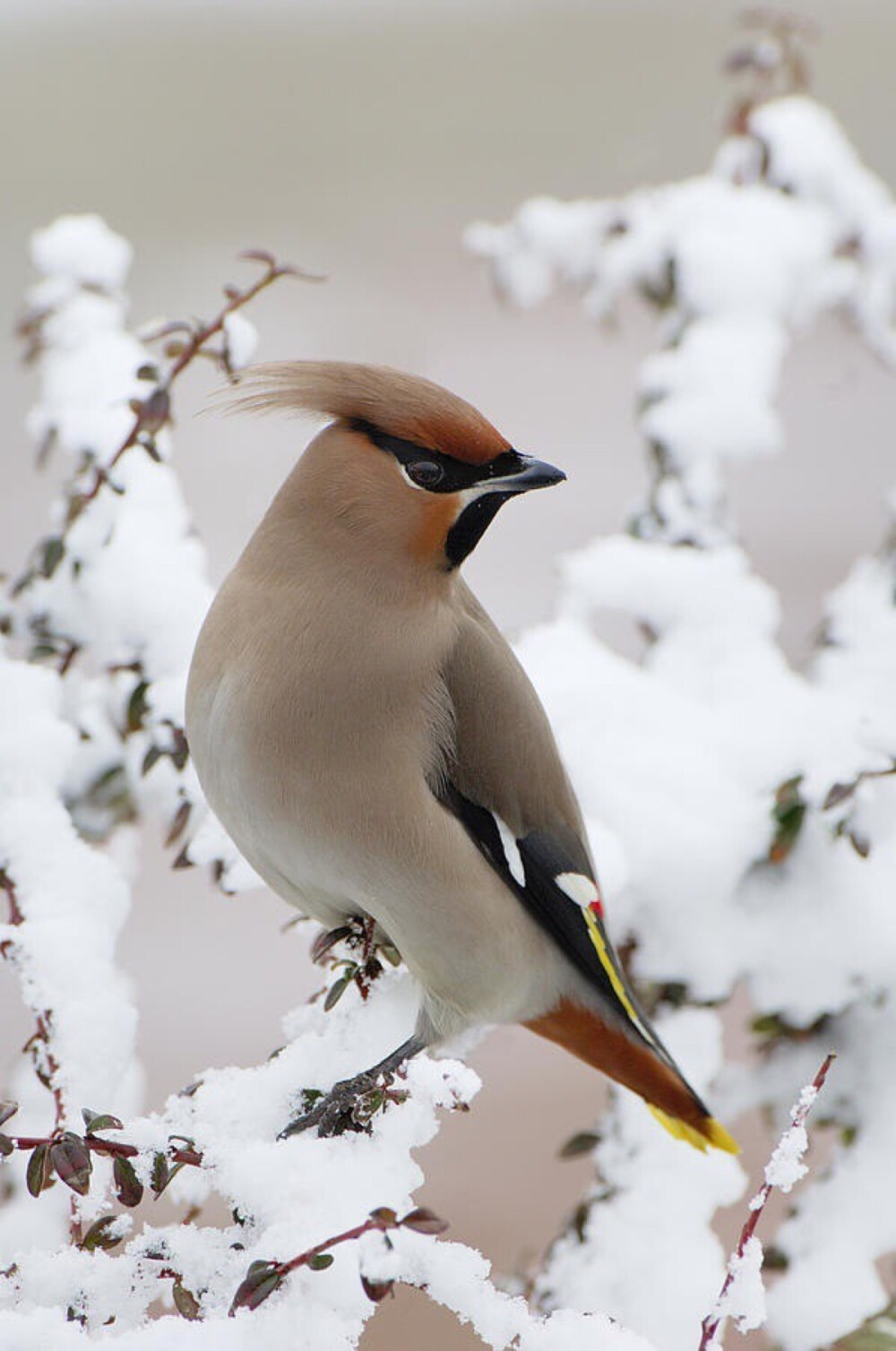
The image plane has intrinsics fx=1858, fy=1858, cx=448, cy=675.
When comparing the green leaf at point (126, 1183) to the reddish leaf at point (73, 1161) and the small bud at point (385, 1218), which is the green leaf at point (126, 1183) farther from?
the small bud at point (385, 1218)

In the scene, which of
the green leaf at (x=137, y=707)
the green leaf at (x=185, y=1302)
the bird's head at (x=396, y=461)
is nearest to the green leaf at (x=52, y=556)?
the green leaf at (x=137, y=707)

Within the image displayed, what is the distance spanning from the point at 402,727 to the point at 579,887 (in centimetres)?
26

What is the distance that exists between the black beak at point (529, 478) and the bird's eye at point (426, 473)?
6cm

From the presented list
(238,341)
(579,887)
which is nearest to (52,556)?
(238,341)

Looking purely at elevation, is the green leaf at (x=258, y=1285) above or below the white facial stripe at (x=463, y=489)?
below

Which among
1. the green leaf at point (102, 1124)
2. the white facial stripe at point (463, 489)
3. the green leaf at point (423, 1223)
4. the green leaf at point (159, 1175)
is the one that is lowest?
the green leaf at point (423, 1223)

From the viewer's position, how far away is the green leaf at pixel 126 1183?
1.20 metres

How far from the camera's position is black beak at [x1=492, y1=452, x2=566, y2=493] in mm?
1778

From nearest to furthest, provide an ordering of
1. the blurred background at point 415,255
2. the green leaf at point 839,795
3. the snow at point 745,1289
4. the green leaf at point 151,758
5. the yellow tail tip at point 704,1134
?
the snow at point 745,1289 → the green leaf at point 839,795 → the green leaf at point 151,758 → the yellow tail tip at point 704,1134 → the blurred background at point 415,255

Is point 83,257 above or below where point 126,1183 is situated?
above

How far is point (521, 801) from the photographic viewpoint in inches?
76.9

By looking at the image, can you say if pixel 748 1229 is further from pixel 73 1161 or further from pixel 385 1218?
pixel 73 1161

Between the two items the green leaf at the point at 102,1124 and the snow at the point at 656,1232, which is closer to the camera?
the green leaf at the point at 102,1124

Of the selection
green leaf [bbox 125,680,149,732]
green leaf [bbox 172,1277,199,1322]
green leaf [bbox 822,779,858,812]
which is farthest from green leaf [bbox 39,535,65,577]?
green leaf [bbox 172,1277,199,1322]
